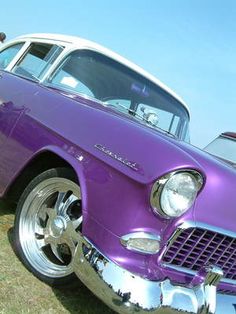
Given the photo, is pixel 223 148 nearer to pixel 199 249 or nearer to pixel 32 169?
pixel 32 169

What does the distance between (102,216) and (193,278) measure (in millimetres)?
601

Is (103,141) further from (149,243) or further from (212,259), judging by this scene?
(212,259)

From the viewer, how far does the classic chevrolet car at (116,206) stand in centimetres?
267

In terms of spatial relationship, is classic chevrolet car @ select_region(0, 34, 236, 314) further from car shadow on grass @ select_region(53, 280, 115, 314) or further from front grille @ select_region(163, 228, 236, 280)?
car shadow on grass @ select_region(53, 280, 115, 314)

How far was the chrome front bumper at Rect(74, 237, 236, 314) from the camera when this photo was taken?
259cm

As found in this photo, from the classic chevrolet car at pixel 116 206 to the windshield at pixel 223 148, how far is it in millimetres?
1544

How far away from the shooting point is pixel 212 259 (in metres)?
2.92

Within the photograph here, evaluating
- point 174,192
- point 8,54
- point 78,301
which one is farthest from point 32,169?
point 8,54

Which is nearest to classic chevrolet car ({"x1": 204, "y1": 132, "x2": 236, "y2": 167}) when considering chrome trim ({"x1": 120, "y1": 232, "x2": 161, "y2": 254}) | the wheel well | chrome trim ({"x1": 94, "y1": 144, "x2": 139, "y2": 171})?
the wheel well

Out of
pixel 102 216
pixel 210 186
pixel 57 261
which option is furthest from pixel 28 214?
pixel 210 186

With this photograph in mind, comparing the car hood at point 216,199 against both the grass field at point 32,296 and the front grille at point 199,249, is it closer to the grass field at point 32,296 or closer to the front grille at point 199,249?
the front grille at point 199,249

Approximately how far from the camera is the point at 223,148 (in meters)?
5.07

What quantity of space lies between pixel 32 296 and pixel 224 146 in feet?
9.18

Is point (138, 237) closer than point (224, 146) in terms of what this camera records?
Yes
